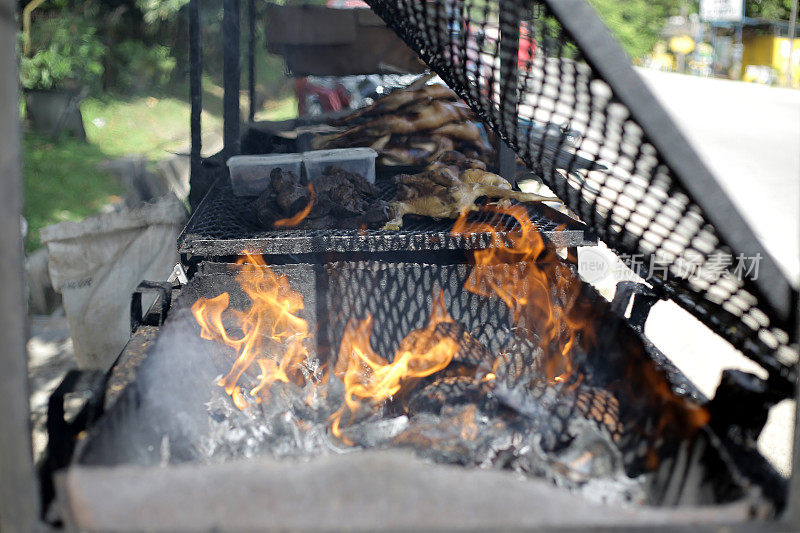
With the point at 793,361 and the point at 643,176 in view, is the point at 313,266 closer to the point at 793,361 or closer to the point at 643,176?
the point at 643,176

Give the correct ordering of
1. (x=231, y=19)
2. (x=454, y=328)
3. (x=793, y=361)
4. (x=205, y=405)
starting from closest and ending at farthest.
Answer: (x=793, y=361), (x=205, y=405), (x=454, y=328), (x=231, y=19)

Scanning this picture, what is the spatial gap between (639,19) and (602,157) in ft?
137

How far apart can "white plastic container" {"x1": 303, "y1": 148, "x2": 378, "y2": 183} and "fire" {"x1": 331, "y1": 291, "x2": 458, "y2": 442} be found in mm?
881

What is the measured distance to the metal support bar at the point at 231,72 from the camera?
146 inches

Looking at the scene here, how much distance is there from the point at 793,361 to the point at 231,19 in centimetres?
348

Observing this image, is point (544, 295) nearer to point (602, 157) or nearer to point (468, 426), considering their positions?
point (468, 426)

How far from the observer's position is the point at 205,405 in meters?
2.25

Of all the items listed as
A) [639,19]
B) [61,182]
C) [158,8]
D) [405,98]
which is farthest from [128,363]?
[639,19]

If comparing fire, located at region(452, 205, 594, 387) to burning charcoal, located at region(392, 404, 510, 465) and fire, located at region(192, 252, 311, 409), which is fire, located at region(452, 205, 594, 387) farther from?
fire, located at region(192, 252, 311, 409)

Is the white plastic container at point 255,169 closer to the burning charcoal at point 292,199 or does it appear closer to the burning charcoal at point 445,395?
the burning charcoal at point 292,199

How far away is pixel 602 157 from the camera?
1.78 m

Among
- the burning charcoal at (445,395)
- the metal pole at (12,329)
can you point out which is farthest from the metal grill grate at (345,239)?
the metal pole at (12,329)

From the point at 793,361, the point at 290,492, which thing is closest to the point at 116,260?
the point at 290,492

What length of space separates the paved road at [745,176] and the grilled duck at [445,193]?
34.7 inches
